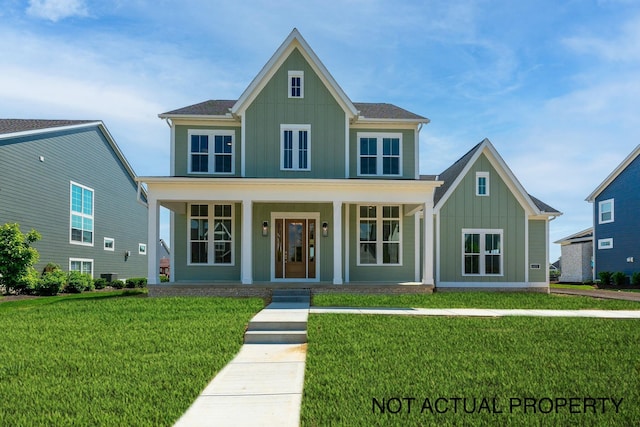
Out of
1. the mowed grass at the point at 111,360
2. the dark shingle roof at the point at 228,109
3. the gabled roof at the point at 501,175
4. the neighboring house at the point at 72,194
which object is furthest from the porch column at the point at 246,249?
the gabled roof at the point at 501,175

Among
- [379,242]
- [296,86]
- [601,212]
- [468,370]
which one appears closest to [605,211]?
[601,212]

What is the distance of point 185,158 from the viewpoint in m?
17.2

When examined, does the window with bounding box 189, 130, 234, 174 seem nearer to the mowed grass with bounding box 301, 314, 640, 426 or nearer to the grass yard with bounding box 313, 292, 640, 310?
the grass yard with bounding box 313, 292, 640, 310

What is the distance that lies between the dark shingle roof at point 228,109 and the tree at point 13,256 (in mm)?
6352

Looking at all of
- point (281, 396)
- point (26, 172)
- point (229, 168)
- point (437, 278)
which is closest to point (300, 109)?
point (229, 168)

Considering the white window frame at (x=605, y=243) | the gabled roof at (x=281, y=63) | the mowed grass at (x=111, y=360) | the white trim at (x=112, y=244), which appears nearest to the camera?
the mowed grass at (x=111, y=360)

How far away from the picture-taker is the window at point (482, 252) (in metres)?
18.6

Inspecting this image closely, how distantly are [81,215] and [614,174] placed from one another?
27.8 m

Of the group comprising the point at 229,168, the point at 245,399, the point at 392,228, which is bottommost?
the point at 245,399

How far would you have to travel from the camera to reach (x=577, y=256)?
3381 cm

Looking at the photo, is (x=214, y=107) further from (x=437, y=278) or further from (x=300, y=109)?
(x=437, y=278)

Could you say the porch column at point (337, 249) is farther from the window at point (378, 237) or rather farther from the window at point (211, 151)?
the window at point (211, 151)

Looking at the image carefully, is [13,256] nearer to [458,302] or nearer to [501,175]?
[458,302]

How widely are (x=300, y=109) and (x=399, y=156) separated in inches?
148
